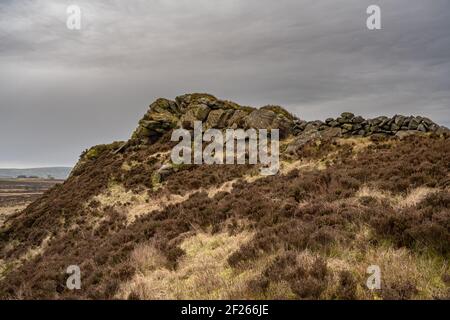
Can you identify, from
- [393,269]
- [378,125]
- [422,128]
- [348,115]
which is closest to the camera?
[393,269]

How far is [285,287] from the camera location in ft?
19.7

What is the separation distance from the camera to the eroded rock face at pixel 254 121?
2311 centimetres

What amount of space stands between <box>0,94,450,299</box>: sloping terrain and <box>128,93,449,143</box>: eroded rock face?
5.0 inches

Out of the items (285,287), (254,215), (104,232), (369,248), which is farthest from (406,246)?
(104,232)

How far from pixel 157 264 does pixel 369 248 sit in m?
5.66

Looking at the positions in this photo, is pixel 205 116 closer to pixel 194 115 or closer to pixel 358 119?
pixel 194 115

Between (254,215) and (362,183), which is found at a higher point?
(362,183)

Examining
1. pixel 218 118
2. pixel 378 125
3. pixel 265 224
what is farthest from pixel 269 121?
pixel 265 224

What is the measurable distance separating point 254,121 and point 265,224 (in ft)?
60.7

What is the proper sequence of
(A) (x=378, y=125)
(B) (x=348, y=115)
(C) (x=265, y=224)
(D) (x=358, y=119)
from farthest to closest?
(B) (x=348, y=115) → (D) (x=358, y=119) → (A) (x=378, y=125) → (C) (x=265, y=224)

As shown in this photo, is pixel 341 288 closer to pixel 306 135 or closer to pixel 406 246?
pixel 406 246

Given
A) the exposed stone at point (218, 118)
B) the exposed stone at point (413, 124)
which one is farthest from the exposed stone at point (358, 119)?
the exposed stone at point (218, 118)

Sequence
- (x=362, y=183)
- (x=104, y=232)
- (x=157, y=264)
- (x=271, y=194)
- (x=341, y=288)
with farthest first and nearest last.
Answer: (x=104, y=232)
(x=271, y=194)
(x=362, y=183)
(x=157, y=264)
(x=341, y=288)

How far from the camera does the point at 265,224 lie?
1069 centimetres
